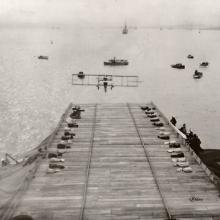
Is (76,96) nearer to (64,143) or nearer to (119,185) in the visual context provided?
(64,143)

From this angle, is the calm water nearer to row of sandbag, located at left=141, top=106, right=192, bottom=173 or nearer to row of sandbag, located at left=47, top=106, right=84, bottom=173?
row of sandbag, located at left=47, top=106, right=84, bottom=173

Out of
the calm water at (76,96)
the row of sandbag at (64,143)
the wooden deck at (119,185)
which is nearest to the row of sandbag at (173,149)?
the wooden deck at (119,185)

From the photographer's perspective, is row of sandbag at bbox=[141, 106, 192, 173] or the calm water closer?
row of sandbag at bbox=[141, 106, 192, 173]

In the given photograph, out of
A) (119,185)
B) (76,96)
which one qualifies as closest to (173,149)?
(119,185)

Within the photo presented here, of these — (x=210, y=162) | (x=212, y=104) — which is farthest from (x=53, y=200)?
(x=212, y=104)

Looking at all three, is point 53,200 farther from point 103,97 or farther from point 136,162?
point 103,97

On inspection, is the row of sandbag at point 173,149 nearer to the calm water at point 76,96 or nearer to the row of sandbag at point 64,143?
the row of sandbag at point 64,143

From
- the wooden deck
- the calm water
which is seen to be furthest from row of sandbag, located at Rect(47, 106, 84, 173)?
the calm water

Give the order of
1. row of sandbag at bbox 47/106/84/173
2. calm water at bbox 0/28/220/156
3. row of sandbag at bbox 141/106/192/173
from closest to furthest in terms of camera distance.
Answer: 1. row of sandbag at bbox 47/106/84/173
2. row of sandbag at bbox 141/106/192/173
3. calm water at bbox 0/28/220/156
